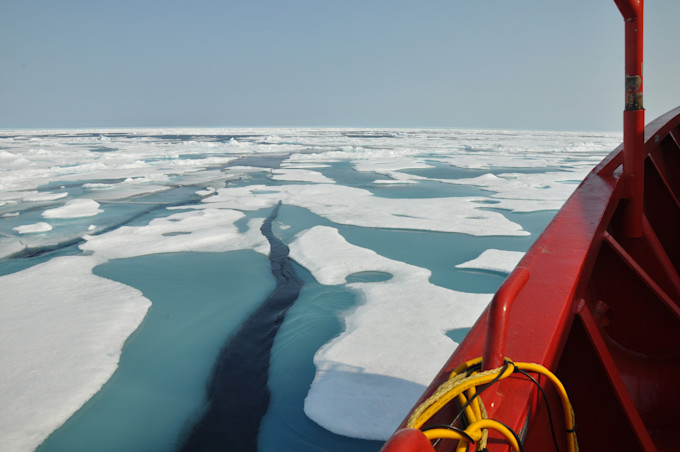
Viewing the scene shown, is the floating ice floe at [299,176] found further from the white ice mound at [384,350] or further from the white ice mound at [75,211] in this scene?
the white ice mound at [384,350]

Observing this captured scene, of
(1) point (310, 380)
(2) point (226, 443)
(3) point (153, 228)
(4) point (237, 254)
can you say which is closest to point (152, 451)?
(2) point (226, 443)

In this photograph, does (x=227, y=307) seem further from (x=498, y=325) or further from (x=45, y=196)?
(x=45, y=196)

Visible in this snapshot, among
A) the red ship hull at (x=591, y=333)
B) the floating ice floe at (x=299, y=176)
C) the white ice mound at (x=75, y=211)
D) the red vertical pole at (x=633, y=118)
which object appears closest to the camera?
the red ship hull at (x=591, y=333)

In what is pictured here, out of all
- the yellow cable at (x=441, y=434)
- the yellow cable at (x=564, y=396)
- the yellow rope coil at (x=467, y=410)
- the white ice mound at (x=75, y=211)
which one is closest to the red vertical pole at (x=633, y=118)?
the yellow cable at (x=564, y=396)

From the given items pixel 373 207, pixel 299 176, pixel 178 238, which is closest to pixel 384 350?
pixel 178 238

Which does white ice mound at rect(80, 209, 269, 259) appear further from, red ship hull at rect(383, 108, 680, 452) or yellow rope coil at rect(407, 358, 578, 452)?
yellow rope coil at rect(407, 358, 578, 452)
